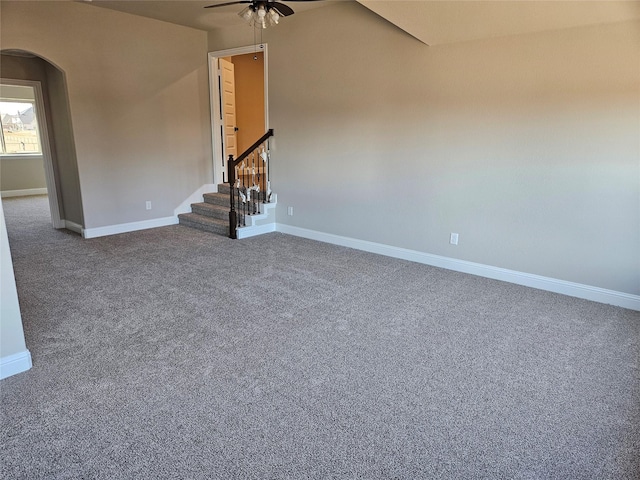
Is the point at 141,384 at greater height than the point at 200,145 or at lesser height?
lesser

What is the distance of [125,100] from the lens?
544 cm

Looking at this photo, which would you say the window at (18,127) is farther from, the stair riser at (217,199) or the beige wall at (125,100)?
the stair riser at (217,199)

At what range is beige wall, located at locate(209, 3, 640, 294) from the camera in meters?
3.27

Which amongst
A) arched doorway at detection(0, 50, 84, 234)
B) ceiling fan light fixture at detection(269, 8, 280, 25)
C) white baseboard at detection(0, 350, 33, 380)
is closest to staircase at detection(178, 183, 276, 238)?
arched doorway at detection(0, 50, 84, 234)

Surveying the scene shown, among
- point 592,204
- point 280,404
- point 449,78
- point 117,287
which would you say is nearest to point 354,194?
point 449,78

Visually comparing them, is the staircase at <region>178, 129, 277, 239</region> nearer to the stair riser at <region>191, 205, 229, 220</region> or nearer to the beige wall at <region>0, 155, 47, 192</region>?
the stair riser at <region>191, 205, 229, 220</region>

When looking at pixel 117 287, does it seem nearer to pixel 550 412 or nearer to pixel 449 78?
pixel 550 412

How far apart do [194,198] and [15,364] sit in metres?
4.43

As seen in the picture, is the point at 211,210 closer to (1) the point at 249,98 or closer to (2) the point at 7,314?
(1) the point at 249,98

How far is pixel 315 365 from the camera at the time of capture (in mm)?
2451

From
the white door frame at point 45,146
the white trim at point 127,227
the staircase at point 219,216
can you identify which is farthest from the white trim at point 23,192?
the staircase at point 219,216

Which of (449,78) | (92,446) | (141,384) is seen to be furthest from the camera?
(449,78)

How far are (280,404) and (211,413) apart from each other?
35cm

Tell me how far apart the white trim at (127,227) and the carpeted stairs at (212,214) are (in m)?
0.21
